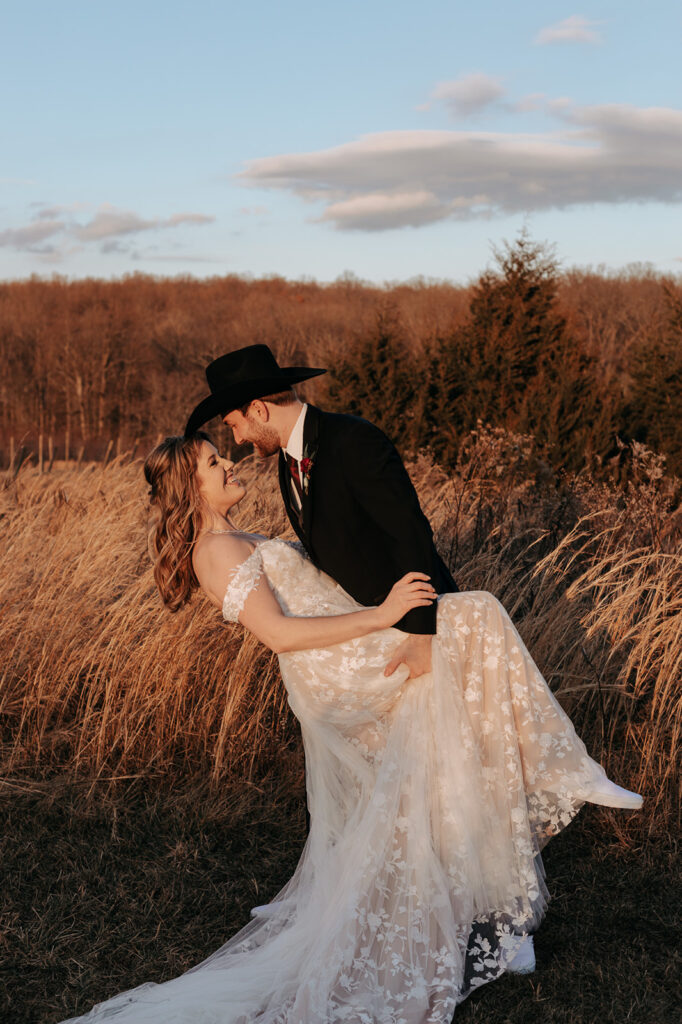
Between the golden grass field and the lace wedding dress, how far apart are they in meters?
0.30

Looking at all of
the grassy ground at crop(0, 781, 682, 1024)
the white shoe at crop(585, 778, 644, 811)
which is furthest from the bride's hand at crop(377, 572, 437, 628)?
the grassy ground at crop(0, 781, 682, 1024)

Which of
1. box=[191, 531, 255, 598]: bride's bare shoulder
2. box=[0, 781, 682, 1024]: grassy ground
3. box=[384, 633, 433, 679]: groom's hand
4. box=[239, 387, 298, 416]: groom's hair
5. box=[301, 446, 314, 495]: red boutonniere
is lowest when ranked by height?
box=[0, 781, 682, 1024]: grassy ground

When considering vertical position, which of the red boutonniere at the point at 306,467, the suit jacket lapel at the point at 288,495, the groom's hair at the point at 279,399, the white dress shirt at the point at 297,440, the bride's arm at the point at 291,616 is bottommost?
the bride's arm at the point at 291,616

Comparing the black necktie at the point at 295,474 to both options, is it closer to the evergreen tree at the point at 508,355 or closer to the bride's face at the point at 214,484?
the bride's face at the point at 214,484

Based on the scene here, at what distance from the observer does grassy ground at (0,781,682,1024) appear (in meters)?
2.87

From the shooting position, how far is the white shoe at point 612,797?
2785mm

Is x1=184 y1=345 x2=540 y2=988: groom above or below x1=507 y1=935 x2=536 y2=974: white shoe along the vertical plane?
above

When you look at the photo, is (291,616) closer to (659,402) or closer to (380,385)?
(659,402)

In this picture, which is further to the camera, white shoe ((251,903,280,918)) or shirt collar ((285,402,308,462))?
white shoe ((251,903,280,918))

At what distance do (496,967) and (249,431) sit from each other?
1.74 m

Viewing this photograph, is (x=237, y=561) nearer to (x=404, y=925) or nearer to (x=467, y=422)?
(x=404, y=925)

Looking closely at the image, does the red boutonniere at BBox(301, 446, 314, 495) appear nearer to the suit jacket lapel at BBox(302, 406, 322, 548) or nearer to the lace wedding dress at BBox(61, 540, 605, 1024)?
the suit jacket lapel at BBox(302, 406, 322, 548)

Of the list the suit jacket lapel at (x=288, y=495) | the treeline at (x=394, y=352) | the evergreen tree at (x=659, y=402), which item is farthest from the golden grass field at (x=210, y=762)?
the evergreen tree at (x=659, y=402)

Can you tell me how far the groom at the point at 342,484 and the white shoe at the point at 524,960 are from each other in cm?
94
